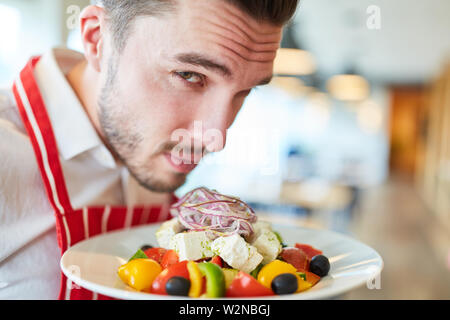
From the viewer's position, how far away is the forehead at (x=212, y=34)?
3.02ft

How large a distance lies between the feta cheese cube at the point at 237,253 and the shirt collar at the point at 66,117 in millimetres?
506

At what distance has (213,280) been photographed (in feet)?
2.46

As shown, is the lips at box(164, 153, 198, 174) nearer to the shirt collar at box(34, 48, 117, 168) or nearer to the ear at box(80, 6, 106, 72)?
the shirt collar at box(34, 48, 117, 168)

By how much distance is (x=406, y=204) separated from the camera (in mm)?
9023

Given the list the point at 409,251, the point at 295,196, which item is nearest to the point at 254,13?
the point at 295,196

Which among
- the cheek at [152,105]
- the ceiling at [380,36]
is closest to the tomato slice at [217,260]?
the cheek at [152,105]

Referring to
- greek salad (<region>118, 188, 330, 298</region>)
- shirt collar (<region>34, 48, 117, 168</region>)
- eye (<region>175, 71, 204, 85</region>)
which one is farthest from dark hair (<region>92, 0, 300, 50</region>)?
greek salad (<region>118, 188, 330, 298</region>)

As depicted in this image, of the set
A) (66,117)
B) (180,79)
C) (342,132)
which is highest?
(180,79)

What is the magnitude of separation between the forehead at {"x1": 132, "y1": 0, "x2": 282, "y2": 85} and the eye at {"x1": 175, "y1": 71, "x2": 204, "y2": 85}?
5 cm

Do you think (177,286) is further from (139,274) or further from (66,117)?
(66,117)

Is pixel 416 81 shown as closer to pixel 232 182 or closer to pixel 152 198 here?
pixel 232 182

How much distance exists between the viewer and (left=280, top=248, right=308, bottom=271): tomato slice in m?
0.95

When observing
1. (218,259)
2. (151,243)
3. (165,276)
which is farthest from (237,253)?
(151,243)

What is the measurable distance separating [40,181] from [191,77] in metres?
0.51
